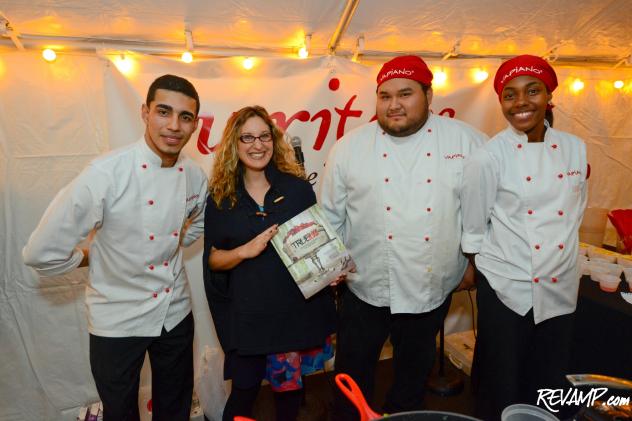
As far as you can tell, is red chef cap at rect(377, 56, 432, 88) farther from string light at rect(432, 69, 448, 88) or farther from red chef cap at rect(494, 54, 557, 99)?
string light at rect(432, 69, 448, 88)

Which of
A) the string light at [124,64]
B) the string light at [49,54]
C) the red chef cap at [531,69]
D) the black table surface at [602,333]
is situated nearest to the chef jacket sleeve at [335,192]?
the red chef cap at [531,69]

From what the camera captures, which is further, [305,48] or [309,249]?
[305,48]

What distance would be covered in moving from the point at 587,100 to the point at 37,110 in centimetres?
428

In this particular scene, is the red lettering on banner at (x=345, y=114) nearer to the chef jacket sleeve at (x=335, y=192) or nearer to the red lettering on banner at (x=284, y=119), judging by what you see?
the red lettering on banner at (x=284, y=119)

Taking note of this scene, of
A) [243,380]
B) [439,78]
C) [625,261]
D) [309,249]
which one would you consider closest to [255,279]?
[309,249]

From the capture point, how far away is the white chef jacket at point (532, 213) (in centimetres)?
167

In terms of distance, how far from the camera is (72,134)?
241 cm

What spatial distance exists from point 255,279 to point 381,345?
2.86 ft

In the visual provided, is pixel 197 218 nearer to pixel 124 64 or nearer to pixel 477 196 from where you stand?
pixel 124 64

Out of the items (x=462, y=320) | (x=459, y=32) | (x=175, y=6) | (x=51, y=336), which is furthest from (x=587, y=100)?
(x=51, y=336)

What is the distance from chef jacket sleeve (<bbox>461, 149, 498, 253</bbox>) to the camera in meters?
1.75

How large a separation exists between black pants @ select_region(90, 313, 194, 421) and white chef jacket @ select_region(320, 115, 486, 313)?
3.24ft

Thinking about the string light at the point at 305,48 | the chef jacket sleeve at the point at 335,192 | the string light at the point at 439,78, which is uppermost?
the string light at the point at 305,48

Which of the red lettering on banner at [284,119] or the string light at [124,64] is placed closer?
the string light at [124,64]
